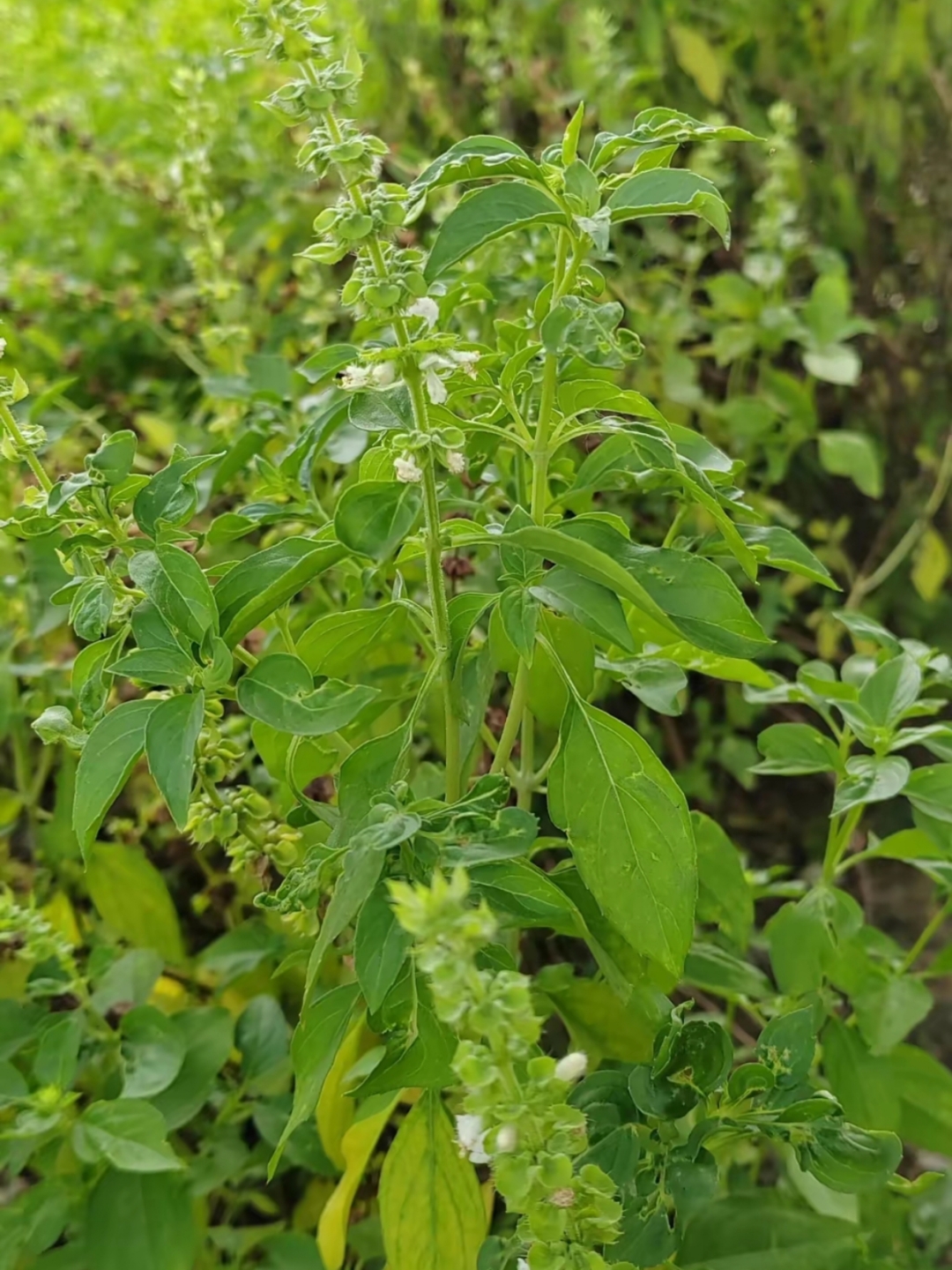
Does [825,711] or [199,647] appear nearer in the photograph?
[199,647]

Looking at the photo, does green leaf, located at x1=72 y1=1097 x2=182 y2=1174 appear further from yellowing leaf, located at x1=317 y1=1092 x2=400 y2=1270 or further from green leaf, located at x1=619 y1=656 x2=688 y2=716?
green leaf, located at x1=619 y1=656 x2=688 y2=716

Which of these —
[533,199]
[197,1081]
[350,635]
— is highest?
[533,199]

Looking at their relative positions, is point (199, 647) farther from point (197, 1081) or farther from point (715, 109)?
point (715, 109)

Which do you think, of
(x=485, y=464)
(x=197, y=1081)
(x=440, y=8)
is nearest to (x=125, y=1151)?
(x=197, y=1081)

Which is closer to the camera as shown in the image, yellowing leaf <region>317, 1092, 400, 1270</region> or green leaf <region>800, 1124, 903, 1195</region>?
green leaf <region>800, 1124, 903, 1195</region>

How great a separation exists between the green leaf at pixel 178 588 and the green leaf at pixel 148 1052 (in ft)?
0.87

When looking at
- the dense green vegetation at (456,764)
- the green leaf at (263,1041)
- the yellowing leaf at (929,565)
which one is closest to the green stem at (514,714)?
the dense green vegetation at (456,764)

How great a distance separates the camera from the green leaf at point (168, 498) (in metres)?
0.42

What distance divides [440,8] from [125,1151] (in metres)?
1.25

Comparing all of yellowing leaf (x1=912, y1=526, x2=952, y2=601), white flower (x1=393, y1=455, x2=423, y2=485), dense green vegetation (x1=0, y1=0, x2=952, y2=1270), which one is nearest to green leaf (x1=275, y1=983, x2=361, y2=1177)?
dense green vegetation (x1=0, y1=0, x2=952, y2=1270)

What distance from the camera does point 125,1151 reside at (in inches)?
19.7

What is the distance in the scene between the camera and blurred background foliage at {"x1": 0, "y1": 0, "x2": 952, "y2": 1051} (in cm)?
99

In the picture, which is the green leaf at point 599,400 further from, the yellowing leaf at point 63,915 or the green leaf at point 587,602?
the yellowing leaf at point 63,915

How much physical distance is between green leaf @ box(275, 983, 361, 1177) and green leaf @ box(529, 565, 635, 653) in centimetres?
18
